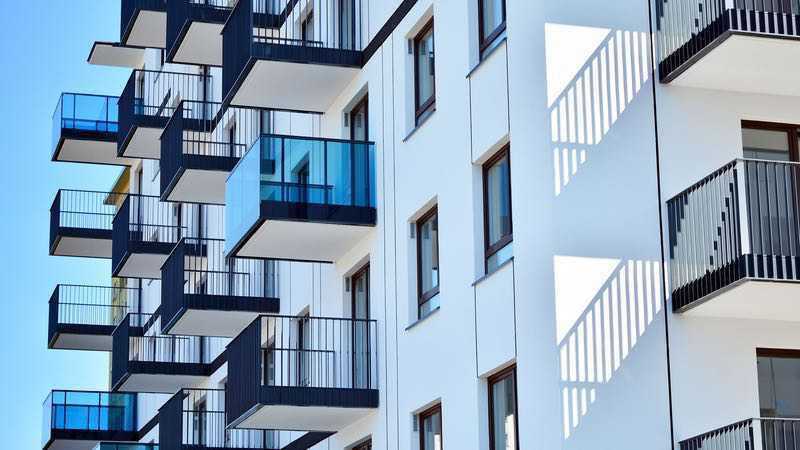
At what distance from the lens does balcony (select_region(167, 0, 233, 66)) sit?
34.5 meters

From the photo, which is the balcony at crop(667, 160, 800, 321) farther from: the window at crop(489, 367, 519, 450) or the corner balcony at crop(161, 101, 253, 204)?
the corner balcony at crop(161, 101, 253, 204)

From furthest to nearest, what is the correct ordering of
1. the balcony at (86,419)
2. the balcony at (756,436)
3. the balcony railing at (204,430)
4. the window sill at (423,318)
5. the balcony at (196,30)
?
the balcony at (86,419) → the balcony at (196,30) → the balcony railing at (204,430) → the window sill at (423,318) → the balcony at (756,436)

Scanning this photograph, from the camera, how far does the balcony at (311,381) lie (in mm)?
25234

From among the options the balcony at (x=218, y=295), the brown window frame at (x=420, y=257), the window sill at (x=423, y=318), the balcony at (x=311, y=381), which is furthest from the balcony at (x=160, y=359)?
the window sill at (x=423, y=318)

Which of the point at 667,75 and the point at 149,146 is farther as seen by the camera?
the point at 149,146

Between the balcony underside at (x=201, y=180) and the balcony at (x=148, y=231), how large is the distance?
6.73 ft

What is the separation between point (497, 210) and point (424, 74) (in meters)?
3.63

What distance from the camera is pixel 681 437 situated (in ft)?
63.6

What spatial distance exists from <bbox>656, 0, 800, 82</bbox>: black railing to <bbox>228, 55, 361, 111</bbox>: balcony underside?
7407 mm

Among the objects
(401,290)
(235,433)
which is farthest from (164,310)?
(401,290)

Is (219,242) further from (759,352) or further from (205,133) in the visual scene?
(759,352)

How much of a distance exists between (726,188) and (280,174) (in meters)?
8.42

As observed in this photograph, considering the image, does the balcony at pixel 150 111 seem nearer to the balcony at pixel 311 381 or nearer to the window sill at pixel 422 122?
the balcony at pixel 311 381

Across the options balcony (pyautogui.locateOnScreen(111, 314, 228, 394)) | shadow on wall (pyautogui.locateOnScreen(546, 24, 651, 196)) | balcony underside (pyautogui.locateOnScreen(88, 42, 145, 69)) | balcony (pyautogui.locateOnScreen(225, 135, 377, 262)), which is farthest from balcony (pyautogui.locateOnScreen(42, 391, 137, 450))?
shadow on wall (pyautogui.locateOnScreen(546, 24, 651, 196))
